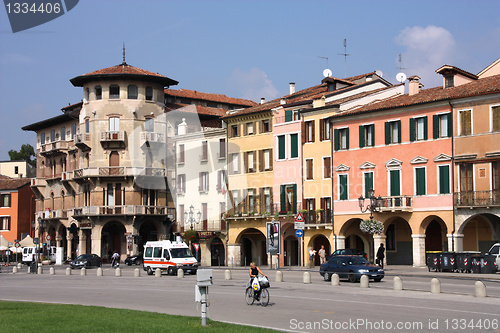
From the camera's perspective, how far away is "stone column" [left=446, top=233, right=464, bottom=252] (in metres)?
48.7

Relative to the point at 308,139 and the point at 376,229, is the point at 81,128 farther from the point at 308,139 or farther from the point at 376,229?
the point at 376,229

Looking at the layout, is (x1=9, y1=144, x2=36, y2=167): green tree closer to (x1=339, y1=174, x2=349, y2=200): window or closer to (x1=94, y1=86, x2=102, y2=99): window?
(x1=94, y1=86, x2=102, y2=99): window

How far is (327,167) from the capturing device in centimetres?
5816

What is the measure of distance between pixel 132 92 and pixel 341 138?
92.2 ft

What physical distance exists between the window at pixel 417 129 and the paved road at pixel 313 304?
1712cm

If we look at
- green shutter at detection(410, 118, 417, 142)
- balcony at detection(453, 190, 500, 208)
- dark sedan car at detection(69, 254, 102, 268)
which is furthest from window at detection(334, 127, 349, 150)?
dark sedan car at detection(69, 254, 102, 268)

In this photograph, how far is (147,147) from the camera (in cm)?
7650

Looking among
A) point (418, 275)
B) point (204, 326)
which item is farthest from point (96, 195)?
point (204, 326)

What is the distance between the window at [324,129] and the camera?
58.4 meters

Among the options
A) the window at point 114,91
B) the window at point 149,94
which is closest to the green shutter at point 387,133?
the window at point 149,94

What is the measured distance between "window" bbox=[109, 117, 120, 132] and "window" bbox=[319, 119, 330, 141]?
25.9 meters

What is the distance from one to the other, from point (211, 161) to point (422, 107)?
2326 centimetres

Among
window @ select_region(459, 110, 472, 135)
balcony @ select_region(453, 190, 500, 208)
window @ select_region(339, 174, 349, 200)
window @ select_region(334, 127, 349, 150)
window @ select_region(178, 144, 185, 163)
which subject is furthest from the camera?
window @ select_region(178, 144, 185, 163)

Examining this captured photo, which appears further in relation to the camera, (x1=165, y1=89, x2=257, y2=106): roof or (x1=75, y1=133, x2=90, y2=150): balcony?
(x1=165, y1=89, x2=257, y2=106): roof
